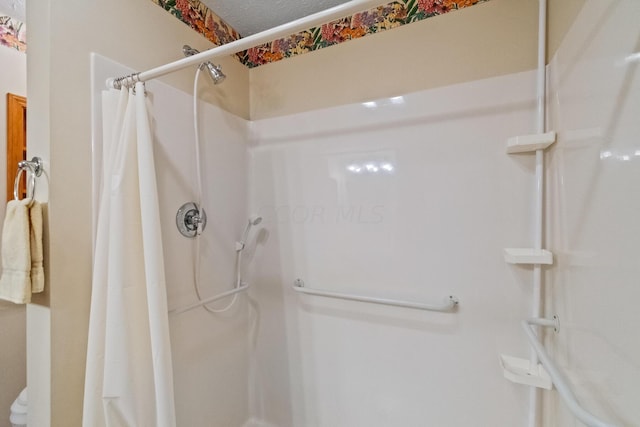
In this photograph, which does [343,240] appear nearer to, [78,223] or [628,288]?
[628,288]

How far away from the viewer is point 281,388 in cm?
151

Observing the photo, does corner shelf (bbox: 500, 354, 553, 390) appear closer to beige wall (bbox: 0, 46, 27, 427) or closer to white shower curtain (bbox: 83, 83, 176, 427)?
white shower curtain (bbox: 83, 83, 176, 427)

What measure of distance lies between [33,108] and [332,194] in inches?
47.5

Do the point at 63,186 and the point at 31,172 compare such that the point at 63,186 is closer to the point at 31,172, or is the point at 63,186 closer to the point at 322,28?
the point at 31,172

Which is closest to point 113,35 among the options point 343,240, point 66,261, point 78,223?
point 78,223

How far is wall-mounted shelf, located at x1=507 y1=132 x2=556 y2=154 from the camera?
2.98ft

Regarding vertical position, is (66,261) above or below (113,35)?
below

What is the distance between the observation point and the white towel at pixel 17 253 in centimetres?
75

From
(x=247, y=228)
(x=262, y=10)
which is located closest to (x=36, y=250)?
(x=247, y=228)

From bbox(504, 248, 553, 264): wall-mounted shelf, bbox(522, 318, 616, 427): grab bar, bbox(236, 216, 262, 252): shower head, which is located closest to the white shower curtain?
bbox(236, 216, 262, 252): shower head

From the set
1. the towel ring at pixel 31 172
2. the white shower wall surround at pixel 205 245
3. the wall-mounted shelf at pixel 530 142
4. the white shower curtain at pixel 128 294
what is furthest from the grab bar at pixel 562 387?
the towel ring at pixel 31 172

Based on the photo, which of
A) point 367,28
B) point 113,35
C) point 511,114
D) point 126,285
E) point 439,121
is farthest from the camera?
point 367,28

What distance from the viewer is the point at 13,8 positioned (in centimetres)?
124

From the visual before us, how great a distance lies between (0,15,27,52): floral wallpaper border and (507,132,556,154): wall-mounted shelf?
2401mm
